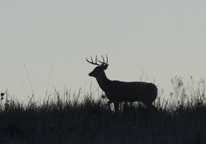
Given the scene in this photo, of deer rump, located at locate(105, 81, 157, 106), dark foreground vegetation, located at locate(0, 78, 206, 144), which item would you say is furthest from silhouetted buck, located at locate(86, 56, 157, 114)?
dark foreground vegetation, located at locate(0, 78, 206, 144)

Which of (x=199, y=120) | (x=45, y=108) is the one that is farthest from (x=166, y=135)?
(x=45, y=108)

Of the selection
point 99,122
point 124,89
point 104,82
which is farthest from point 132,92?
point 99,122

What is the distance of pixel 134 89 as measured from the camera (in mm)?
13656

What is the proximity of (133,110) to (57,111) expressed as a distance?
5.24ft

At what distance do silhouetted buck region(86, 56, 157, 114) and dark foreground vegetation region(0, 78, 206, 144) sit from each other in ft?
7.17

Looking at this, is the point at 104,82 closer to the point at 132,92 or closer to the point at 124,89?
the point at 124,89

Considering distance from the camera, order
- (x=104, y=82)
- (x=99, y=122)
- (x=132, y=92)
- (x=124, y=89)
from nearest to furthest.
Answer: (x=99, y=122)
(x=132, y=92)
(x=124, y=89)
(x=104, y=82)

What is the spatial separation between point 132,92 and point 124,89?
371 millimetres

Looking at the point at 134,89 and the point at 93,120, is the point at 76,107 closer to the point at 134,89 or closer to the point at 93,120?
the point at 93,120

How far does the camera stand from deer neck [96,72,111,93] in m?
14.5

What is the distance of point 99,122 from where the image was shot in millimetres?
10062

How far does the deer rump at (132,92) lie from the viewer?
43.7ft

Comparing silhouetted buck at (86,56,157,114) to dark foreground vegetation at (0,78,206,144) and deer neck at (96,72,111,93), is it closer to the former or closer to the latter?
deer neck at (96,72,111,93)

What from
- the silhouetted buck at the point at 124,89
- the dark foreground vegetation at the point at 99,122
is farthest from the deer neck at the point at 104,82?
the dark foreground vegetation at the point at 99,122
